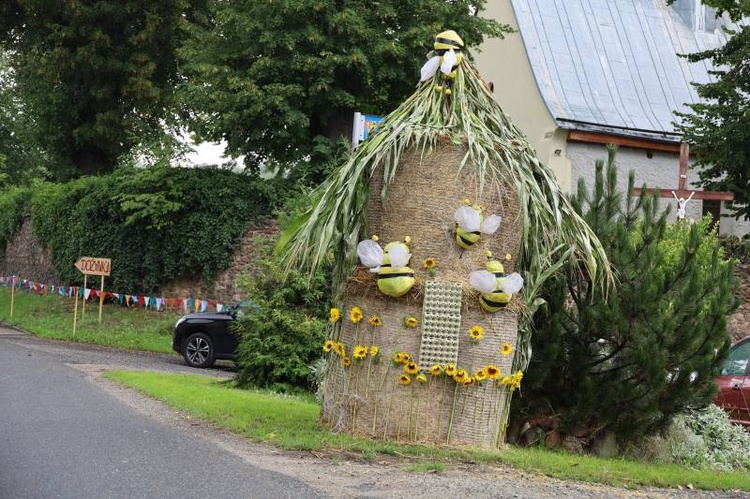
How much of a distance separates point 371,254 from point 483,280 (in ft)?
3.58

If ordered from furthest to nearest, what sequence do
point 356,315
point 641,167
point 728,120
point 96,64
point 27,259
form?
point 27,259, point 96,64, point 641,167, point 728,120, point 356,315

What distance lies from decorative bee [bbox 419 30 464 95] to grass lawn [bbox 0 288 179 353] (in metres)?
15.8

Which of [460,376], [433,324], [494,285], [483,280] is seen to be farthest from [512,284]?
[460,376]

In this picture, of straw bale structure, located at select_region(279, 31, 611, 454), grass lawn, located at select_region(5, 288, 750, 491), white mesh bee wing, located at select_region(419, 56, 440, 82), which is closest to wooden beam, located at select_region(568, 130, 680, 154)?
grass lawn, located at select_region(5, 288, 750, 491)

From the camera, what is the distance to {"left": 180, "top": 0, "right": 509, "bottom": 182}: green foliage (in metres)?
27.0

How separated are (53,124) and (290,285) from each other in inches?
870

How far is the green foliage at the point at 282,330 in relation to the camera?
17.0 metres

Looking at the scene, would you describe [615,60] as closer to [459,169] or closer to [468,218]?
[459,169]

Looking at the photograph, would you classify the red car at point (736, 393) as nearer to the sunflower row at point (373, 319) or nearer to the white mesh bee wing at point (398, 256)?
the sunflower row at point (373, 319)

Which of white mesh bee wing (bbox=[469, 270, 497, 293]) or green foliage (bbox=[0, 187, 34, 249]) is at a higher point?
green foliage (bbox=[0, 187, 34, 249])

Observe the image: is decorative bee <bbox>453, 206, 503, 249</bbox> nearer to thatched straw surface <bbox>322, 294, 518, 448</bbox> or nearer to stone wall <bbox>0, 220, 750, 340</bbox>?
thatched straw surface <bbox>322, 294, 518, 448</bbox>

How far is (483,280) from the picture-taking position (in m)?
10.2

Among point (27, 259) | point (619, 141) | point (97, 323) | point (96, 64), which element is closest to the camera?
point (97, 323)

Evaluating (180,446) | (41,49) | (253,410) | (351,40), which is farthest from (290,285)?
(41,49)
